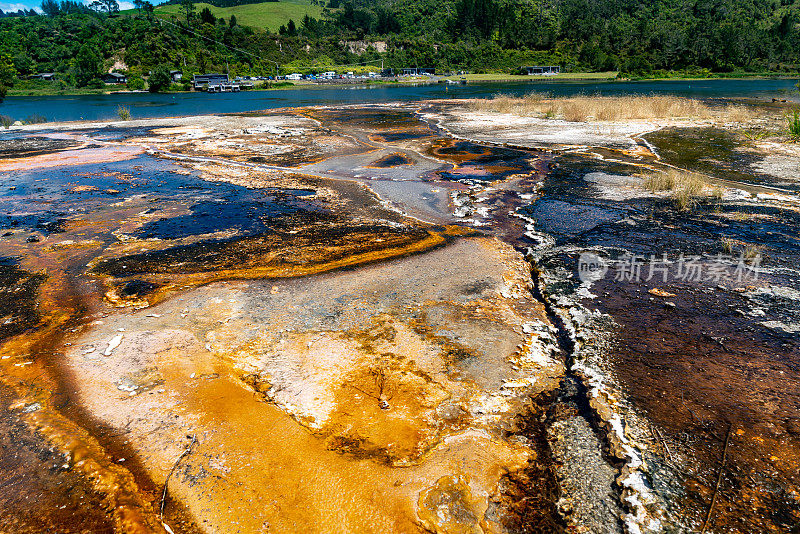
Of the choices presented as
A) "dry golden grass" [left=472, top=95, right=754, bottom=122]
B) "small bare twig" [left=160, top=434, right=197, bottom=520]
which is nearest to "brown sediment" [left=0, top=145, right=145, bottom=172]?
"small bare twig" [left=160, top=434, right=197, bottom=520]

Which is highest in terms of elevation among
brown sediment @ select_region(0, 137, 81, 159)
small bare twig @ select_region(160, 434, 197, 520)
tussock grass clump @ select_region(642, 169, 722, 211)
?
brown sediment @ select_region(0, 137, 81, 159)

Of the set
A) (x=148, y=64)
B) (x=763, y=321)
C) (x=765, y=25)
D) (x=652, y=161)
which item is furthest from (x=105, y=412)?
(x=765, y=25)

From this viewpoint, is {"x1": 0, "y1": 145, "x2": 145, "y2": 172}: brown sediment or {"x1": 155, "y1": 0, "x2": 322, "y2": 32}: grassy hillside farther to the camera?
{"x1": 155, "y1": 0, "x2": 322, "y2": 32}: grassy hillside

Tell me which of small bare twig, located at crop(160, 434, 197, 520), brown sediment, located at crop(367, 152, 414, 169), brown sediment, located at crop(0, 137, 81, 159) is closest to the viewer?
small bare twig, located at crop(160, 434, 197, 520)

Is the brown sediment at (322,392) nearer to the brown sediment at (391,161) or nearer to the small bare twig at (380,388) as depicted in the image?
the small bare twig at (380,388)

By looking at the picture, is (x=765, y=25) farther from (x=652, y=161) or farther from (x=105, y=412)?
(x=105, y=412)

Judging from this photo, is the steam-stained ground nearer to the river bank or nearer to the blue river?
the blue river

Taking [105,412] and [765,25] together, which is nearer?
[105,412]
